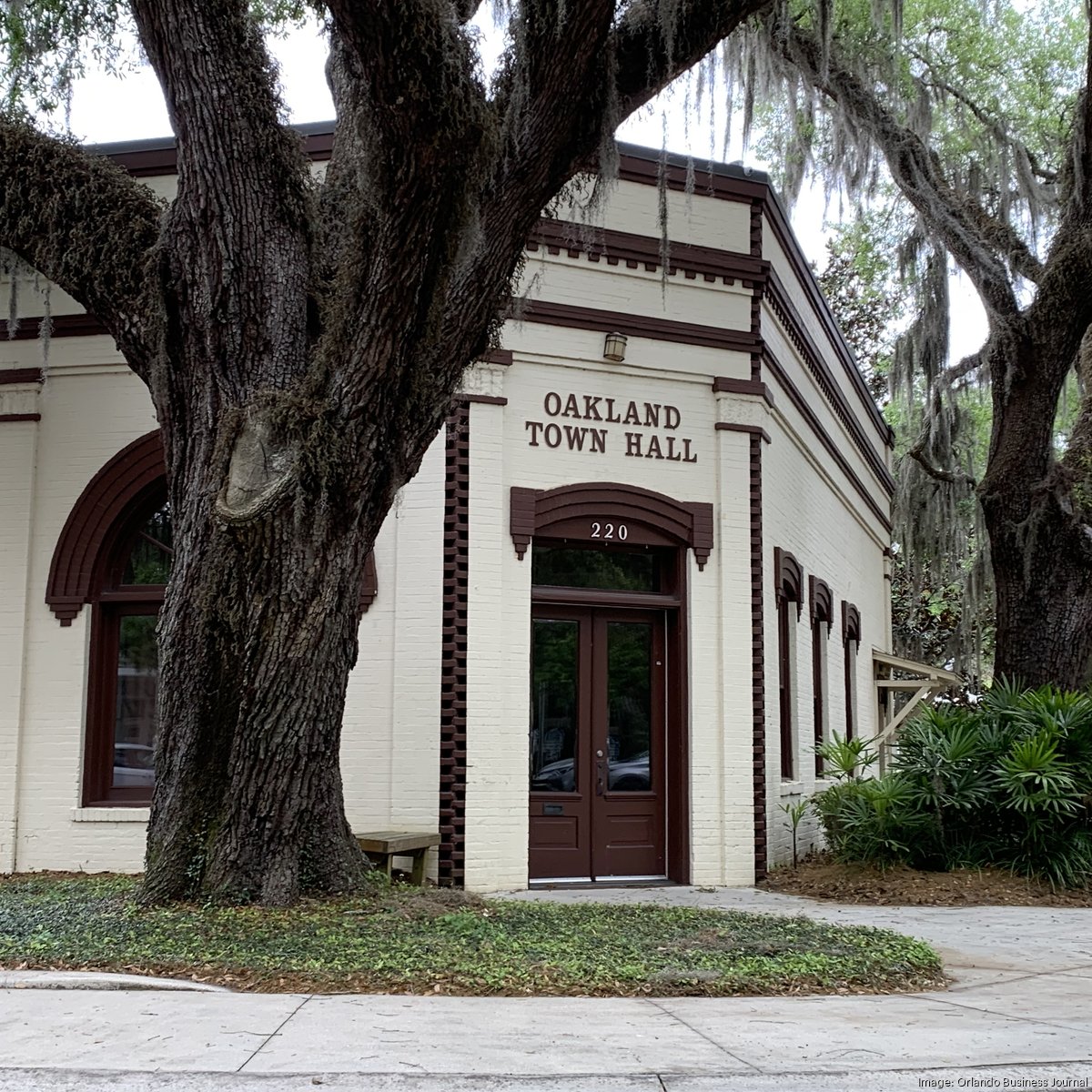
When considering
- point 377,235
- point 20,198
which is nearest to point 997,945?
point 377,235

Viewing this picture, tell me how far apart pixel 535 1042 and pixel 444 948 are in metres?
1.78

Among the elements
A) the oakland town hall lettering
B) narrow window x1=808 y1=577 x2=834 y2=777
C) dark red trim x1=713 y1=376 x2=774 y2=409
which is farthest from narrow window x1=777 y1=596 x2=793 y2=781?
the oakland town hall lettering

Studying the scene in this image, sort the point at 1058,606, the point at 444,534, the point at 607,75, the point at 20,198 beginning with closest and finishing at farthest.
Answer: the point at 607,75 → the point at 20,198 → the point at 444,534 → the point at 1058,606

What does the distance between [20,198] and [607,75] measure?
13.6 ft

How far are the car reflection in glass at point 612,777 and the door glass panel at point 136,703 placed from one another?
3725 millimetres

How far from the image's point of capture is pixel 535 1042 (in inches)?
213

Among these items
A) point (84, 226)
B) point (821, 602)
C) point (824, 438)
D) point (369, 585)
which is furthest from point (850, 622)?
point (84, 226)

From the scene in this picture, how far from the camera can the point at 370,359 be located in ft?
25.6

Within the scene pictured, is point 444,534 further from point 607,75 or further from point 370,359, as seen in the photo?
point 607,75

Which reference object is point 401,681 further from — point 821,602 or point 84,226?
point 821,602

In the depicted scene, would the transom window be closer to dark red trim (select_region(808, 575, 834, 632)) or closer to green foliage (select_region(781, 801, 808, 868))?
green foliage (select_region(781, 801, 808, 868))

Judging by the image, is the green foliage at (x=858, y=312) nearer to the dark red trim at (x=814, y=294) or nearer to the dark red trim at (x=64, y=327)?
the dark red trim at (x=814, y=294)

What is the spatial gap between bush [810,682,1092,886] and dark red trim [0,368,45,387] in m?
9.01

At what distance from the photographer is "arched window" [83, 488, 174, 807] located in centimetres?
1209
